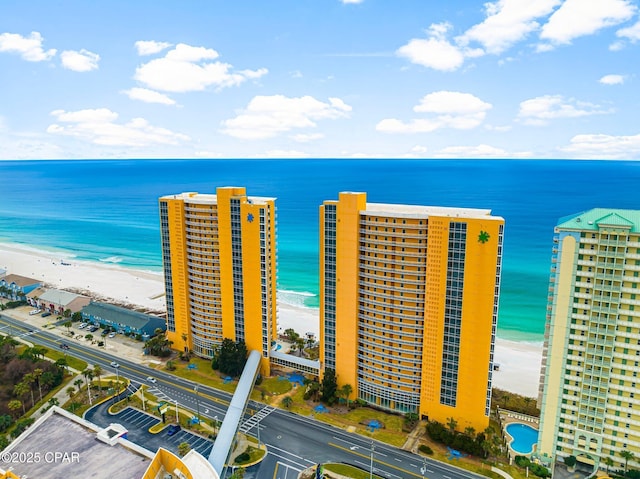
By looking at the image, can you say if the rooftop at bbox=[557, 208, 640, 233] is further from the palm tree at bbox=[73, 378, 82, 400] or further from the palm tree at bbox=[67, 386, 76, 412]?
the palm tree at bbox=[73, 378, 82, 400]

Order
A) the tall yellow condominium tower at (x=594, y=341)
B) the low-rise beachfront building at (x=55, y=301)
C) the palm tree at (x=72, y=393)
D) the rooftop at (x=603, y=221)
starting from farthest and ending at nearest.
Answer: the low-rise beachfront building at (x=55, y=301) < the palm tree at (x=72, y=393) < the tall yellow condominium tower at (x=594, y=341) < the rooftop at (x=603, y=221)

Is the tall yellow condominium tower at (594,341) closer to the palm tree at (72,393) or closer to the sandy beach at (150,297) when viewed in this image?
the sandy beach at (150,297)

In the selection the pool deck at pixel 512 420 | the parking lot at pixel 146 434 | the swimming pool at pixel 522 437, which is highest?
the pool deck at pixel 512 420

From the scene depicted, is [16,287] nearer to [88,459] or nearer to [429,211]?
[88,459]

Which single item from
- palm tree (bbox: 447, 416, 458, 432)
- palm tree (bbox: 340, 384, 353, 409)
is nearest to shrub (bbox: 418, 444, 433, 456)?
palm tree (bbox: 447, 416, 458, 432)

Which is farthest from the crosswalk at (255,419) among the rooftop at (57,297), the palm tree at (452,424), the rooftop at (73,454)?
the rooftop at (57,297)

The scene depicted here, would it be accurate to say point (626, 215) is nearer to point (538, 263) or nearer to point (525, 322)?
point (525, 322)

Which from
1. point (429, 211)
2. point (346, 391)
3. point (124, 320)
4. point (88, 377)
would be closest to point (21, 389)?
point (88, 377)
